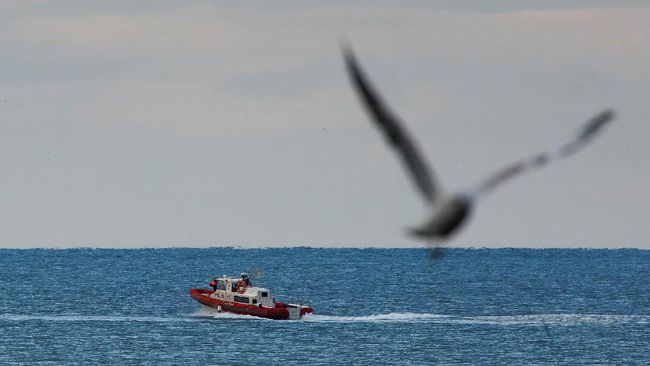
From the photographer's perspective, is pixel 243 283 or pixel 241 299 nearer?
pixel 243 283

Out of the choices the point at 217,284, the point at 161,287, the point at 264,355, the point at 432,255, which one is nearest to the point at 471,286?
the point at 161,287

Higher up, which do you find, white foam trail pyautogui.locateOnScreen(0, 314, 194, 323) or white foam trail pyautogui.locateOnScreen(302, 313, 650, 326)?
white foam trail pyautogui.locateOnScreen(302, 313, 650, 326)

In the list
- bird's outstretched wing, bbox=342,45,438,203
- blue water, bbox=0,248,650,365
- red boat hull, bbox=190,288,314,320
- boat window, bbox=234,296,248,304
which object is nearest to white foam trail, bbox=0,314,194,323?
blue water, bbox=0,248,650,365

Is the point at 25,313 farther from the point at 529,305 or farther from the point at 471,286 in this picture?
the point at 471,286

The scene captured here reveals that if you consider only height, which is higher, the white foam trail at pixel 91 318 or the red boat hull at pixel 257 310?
the red boat hull at pixel 257 310

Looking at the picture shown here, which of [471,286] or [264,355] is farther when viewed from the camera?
[471,286]

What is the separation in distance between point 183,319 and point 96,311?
1726cm

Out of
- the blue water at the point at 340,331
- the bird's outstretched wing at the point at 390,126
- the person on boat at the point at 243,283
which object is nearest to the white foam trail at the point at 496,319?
the blue water at the point at 340,331

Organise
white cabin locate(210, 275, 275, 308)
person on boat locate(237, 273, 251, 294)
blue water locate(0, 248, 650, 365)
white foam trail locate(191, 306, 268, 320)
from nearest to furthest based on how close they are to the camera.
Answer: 1. blue water locate(0, 248, 650, 365)
2. person on boat locate(237, 273, 251, 294)
3. white cabin locate(210, 275, 275, 308)
4. white foam trail locate(191, 306, 268, 320)

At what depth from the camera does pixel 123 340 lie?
9581 centimetres

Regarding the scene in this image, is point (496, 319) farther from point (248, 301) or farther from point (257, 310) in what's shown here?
point (248, 301)

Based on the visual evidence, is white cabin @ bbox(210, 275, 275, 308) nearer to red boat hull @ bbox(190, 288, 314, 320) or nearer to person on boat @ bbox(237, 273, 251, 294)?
person on boat @ bbox(237, 273, 251, 294)

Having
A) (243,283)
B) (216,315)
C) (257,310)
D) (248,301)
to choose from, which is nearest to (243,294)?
(248,301)

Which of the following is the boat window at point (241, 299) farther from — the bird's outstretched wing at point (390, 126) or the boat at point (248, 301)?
the bird's outstretched wing at point (390, 126)
